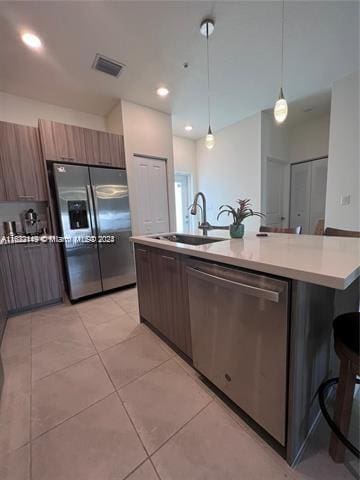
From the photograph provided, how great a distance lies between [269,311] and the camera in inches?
34.7

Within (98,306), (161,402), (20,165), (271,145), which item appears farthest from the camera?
(271,145)

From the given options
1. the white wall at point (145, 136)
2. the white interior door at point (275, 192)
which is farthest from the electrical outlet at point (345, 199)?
the white wall at point (145, 136)

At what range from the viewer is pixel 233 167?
4.46 metres

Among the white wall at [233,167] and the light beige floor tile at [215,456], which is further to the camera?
the white wall at [233,167]

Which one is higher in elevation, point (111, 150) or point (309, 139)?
point (309, 139)

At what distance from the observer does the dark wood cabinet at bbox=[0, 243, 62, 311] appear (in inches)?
96.4

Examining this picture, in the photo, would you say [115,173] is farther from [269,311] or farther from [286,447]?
[286,447]

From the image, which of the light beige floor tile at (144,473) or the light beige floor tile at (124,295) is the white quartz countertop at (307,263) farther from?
the light beige floor tile at (124,295)

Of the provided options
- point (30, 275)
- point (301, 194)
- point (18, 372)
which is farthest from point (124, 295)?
point (301, 194)

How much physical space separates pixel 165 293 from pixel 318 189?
4.36 metres

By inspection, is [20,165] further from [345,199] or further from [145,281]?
[345,199]

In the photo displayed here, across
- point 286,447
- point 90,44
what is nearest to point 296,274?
point 286,447

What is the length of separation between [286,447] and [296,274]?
2.83 ft

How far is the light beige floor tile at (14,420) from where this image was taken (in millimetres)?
1082
